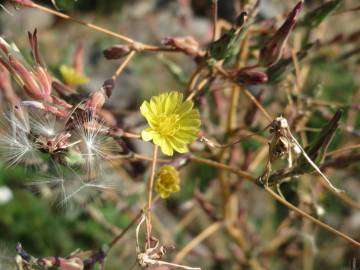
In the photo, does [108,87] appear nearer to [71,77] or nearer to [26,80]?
[26,80]

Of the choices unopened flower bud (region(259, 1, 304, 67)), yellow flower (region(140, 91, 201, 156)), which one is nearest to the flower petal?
yellow flower (region(140, 91, 201, 156))

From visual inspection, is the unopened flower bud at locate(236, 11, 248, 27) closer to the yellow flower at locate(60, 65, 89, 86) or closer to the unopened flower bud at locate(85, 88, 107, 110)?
the unopened flower bud at locate(85, 88, 107, 110)

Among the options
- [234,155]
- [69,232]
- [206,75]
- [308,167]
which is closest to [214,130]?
[234,155]

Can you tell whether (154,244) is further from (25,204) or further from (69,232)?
(25,204)

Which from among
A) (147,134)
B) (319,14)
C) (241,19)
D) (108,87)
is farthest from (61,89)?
(319,14)

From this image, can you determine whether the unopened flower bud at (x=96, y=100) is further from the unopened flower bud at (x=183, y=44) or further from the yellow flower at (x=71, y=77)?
the yellow flower at (x=71, y=77)
